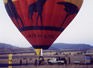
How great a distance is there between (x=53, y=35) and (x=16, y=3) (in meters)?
5.35

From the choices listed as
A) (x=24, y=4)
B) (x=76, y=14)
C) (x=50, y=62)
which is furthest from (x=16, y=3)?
(x=50, y=62)

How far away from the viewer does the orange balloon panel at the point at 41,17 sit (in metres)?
21.4

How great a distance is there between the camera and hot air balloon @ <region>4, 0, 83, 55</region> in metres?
21.4

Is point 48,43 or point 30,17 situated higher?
point 30,17

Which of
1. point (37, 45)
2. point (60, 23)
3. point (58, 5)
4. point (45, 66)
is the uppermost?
point (58, 5)

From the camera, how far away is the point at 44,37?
2156cm

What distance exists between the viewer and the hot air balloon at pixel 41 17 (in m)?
21.4

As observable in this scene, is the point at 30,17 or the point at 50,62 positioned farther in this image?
the point at 50,62

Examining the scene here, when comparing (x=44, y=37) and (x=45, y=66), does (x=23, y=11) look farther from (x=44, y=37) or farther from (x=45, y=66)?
(x=45, y=66)

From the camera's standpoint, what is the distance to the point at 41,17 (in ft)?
70.3

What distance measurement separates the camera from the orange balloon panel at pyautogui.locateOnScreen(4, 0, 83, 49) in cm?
2139

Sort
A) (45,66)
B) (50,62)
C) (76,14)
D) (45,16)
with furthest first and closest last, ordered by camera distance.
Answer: (50,62)
(45,66)
(76,14)
(45,16)

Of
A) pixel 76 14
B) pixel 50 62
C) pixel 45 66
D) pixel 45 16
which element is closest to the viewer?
pixel 45 16

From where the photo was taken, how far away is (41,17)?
70.3 feet
